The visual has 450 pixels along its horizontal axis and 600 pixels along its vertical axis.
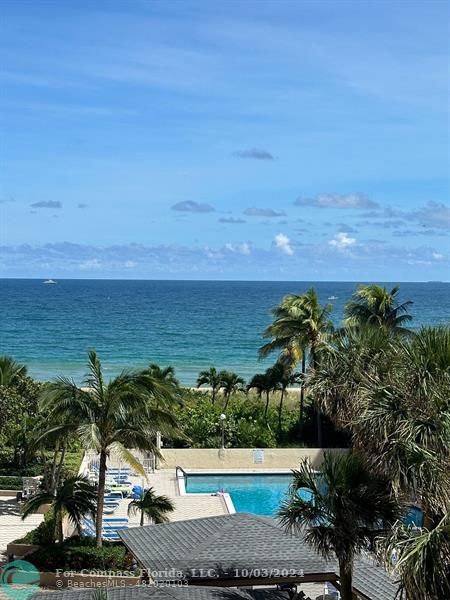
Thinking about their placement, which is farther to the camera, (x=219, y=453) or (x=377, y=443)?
(x=219, y=453)

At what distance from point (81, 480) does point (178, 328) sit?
276ft

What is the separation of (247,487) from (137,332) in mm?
72635

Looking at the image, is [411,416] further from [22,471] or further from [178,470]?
[178,470]

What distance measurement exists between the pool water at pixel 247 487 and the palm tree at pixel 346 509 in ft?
43.5

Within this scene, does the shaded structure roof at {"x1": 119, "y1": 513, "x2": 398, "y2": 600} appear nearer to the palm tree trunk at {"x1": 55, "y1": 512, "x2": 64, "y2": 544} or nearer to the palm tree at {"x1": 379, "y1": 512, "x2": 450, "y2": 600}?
the palm tree trunk at {"x1": 55, "y1": 512, "x2": 64, "y2": 544}

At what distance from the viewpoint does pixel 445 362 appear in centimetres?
907

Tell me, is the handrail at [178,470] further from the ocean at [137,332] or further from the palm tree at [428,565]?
the ocean at [137,332]

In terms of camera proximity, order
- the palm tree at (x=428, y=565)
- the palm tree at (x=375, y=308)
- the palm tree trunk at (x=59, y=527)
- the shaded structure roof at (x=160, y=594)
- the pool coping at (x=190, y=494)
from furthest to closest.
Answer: the palm tree at (x=375, y=308) → the pool coping at (x=190, y=494) → the palm tree trunk at (x=59, y=527) → the shaded structure roof at (x=160, y=594) → the palm tree at (x=428, y=565)

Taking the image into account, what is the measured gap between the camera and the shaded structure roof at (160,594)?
10297 millimetres

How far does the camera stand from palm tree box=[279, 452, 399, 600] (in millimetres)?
9891

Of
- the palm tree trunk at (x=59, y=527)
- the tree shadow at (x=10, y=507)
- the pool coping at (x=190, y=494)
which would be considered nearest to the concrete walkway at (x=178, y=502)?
the pool coping at (x=190, y=494)

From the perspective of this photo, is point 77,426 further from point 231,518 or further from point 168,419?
point 231,518

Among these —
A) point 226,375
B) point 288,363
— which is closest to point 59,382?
point 288,363

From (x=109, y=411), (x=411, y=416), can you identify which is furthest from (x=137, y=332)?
(x=411, y=416)
